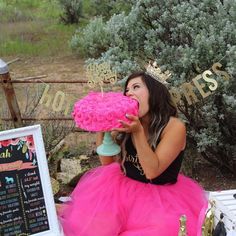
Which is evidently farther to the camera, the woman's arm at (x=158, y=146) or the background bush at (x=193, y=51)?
the background bush at (x=193, y=51)

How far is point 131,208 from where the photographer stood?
3.01 m

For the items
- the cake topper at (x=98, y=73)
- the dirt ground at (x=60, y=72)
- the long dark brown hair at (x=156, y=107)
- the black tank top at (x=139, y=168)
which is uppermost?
the cake topper at (x=98, y=73)

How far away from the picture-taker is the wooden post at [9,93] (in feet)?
13.6

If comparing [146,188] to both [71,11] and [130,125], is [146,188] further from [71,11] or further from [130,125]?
[71,11]

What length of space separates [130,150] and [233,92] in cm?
113

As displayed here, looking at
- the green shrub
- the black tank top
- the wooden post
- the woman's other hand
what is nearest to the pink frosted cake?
the woman's other hand

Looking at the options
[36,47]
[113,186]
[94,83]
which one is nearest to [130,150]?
[113,186]

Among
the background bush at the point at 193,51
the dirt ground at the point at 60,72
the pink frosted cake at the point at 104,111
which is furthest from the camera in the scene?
the dirt ground at the point at 60,72

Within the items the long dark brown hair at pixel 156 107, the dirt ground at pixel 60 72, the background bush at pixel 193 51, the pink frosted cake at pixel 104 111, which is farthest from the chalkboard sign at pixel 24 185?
the dirt ground at pixel 60 72

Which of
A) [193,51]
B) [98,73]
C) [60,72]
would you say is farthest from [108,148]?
[60,72]

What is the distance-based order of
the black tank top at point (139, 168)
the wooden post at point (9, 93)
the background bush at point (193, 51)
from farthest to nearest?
the wooden post at point (9, 93) → the background bush at point (193, 51) → the black tank top at point (139, 168)

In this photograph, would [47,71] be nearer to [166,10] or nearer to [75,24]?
[75,24]

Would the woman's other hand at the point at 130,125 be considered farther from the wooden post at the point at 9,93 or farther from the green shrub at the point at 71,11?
the green shrub at the point at 71,11

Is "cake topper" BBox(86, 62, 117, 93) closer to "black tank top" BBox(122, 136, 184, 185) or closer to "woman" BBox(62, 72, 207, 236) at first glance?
"woman" BBox(62, 72, 207, 236)
